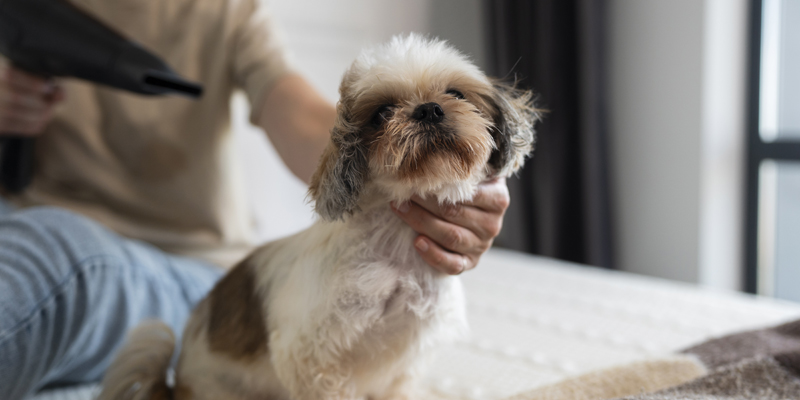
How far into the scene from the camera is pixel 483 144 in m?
0.61

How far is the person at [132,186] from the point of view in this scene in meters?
0.86

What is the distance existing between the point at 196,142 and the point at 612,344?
3.67 ft

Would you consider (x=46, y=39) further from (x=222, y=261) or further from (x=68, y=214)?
(x=222, y=261)

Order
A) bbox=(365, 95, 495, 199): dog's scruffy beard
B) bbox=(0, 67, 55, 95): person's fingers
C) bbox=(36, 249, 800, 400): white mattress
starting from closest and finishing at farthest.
→ bbox=(365, 95, 495, 199): dog's scruffy beard < bbox=(36, 249, 800, 400): white mattress < bbox=(0, 67, 55, 95): person's fingers

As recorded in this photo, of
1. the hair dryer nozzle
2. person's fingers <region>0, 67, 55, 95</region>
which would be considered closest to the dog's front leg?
the hair dryer nozzle

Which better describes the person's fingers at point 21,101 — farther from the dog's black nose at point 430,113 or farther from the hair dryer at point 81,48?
the dog's black nose at point 430,113

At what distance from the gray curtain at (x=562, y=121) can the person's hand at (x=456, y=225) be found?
2.01 m

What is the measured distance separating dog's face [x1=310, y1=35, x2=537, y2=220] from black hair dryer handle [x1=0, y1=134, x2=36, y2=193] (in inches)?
40.8

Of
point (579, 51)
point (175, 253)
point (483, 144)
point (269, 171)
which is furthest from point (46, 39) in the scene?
point (579, 51)

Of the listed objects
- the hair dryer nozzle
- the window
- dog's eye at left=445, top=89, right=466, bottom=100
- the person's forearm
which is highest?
the hair dryer nozzle

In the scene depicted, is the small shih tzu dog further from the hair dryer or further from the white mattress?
the hair dryer

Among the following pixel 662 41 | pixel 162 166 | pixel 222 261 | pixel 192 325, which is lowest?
pixel 222 261

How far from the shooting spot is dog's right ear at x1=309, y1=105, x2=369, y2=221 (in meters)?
0.59

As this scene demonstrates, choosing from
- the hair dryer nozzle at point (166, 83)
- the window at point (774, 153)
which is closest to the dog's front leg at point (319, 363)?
the hair dryer nozzle at point (166, 83)
